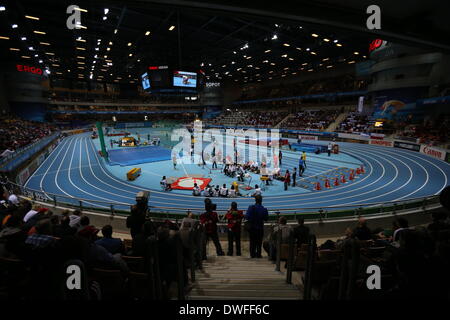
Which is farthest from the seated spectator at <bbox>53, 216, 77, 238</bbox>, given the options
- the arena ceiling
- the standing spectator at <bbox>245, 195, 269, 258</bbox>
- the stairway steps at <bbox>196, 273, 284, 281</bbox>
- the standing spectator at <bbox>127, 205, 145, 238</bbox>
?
the arena ceiling

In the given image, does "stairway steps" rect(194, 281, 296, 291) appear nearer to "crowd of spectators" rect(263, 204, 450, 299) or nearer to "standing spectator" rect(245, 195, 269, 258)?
"crowd of spectators" rect(263, 204, 450, 299)

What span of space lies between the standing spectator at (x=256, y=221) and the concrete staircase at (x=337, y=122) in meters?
40.3

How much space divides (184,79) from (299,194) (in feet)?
42.2

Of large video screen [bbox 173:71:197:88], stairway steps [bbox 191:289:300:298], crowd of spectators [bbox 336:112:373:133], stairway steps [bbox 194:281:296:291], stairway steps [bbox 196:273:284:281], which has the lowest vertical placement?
stairway steps [bbox 196:273:284:281]

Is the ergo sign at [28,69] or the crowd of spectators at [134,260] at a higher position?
the ergo sign at [28,69]

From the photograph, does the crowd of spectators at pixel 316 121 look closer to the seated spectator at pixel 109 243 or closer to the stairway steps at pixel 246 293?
the stairway steps at pixel 246 293

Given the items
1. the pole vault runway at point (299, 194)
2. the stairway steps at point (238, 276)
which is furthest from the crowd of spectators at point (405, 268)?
the pole vault runway at point (299, 194)

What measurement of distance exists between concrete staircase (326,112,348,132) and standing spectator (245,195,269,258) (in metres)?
40.3

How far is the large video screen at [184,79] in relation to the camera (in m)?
18.4

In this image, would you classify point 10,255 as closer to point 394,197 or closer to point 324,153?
point 394,197

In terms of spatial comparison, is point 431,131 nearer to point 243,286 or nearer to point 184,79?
point 184,79

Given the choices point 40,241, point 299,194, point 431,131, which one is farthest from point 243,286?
point 431,131

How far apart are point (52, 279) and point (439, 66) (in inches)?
1639

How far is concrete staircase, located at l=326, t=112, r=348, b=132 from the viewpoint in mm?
41309
